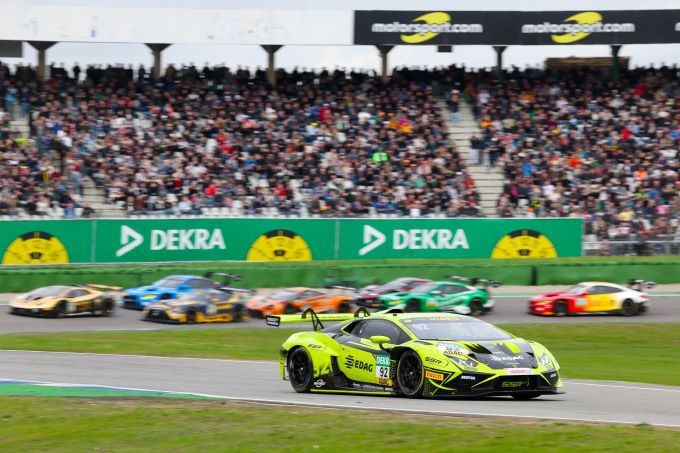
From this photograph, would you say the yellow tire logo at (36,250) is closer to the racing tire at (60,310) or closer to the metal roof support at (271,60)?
the racing tire at (60,310)

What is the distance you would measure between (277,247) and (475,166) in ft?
26.6

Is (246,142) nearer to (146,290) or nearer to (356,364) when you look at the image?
(146,290)

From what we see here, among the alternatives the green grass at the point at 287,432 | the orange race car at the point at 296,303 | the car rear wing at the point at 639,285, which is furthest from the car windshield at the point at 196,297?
the green grass at the point at 287,432

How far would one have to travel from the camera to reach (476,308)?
30.4 m

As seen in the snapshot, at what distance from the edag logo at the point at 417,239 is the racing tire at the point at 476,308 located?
27.1ft

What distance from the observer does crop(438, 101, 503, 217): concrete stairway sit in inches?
1565

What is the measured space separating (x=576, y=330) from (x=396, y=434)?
17.3m

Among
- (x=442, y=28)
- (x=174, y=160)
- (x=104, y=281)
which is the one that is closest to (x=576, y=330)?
(x=104, y=281)

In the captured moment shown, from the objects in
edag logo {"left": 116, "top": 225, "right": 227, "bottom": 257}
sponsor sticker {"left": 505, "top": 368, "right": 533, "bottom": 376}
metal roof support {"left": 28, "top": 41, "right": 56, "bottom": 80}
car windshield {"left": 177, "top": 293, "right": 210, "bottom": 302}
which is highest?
metal roof support {"left": 28, "top": 41, "right": 56, "bottom": 80}

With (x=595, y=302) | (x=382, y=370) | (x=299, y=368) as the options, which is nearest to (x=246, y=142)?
(x=595, y=302)

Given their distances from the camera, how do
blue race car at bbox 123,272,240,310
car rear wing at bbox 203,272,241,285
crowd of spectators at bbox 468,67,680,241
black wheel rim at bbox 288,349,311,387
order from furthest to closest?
crowd of spectators at bbox 468,67,680,241, car rear wing at bbox 203,272,241,285, blue race car at bbox 123,272,240,310, black wheel rim at bbox 288,349,311,387

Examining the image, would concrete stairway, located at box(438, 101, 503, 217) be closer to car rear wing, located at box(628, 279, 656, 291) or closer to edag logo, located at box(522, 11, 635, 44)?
edag logo, located at box(522, 11, 635, 44)

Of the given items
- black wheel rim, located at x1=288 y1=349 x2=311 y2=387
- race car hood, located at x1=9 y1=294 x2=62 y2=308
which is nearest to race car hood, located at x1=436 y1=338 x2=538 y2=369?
black wheel rim, located at x1=288 y1=349 x2=311 y2=387

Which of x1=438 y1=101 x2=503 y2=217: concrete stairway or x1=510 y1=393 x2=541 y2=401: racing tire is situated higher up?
x1=438 y1=101 x2=503 y2=217: concrete stairway
